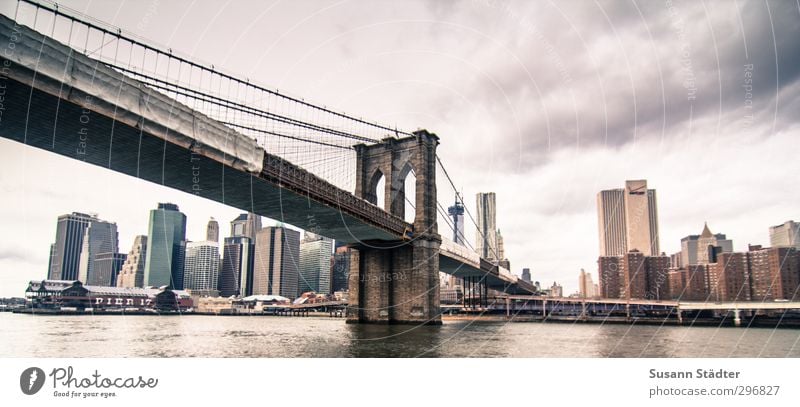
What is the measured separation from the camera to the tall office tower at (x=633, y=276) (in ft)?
277

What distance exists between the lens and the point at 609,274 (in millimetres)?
96062

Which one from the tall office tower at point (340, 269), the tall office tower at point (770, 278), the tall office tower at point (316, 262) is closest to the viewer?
the tall office tower at point (770, 278)

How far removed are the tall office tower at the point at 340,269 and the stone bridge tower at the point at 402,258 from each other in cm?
6971

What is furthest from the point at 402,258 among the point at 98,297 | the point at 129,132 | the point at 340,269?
the point at 340,269

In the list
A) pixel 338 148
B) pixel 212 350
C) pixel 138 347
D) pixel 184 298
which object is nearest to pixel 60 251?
pixel 338 148

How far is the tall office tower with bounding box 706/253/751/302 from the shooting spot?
60875mm

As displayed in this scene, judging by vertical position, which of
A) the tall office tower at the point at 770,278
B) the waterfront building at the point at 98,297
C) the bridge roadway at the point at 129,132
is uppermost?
the bridge roadway at the point at 129,132

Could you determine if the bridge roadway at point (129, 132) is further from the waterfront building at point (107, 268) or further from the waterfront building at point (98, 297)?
the waterfront building at point (98, 297)

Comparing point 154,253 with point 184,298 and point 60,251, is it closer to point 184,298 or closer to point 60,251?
point 60,251

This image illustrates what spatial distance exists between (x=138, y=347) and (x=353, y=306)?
92.0ft

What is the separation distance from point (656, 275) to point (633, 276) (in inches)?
218

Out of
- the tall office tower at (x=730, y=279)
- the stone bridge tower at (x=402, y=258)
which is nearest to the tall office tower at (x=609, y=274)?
the tall office tower at (x=730, y=279)
